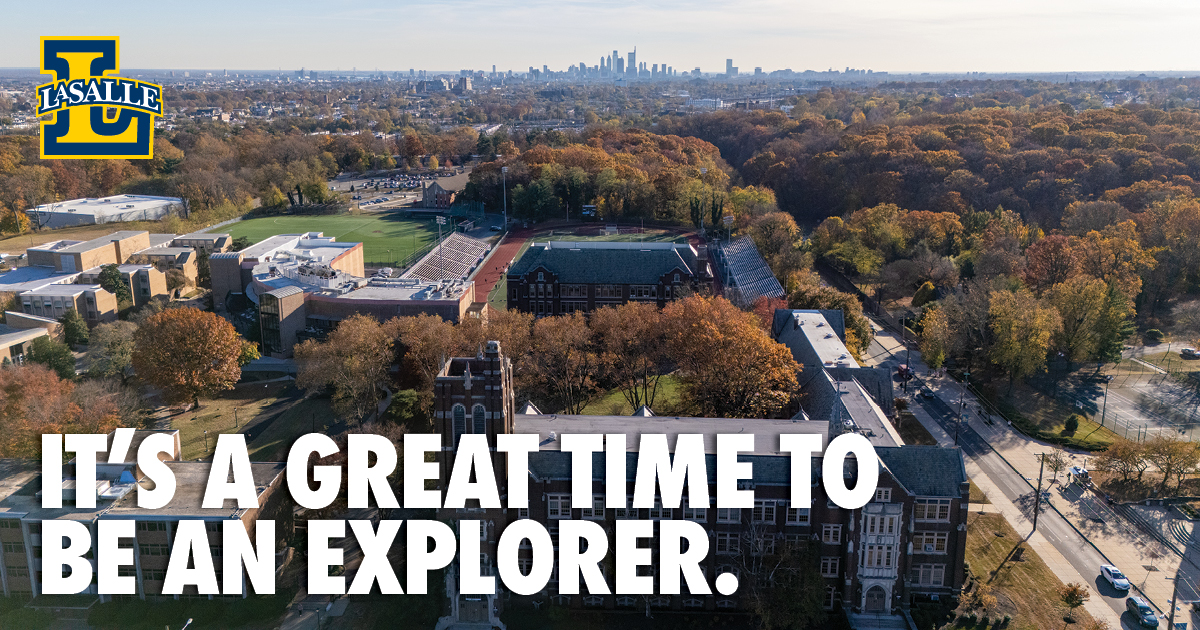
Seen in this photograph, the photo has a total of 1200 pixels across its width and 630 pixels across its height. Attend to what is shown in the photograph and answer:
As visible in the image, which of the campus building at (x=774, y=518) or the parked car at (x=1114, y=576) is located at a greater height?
the campus building at (x=774, y=518)

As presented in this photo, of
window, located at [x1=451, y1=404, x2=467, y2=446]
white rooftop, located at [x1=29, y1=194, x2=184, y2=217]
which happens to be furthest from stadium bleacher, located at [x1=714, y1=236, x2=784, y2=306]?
white rooftop, located at [x1=29, y1=194, x2=184, y2=217]

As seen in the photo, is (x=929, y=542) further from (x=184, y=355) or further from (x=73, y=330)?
(x=73, y=330)

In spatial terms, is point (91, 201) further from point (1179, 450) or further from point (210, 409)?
point (1179, 450)

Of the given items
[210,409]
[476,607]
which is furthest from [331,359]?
[476,607]

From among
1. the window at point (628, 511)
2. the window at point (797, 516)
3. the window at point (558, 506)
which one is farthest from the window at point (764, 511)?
the window at point (558, 506)

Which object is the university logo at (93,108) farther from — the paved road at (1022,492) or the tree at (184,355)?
the paved road at (1022,492)

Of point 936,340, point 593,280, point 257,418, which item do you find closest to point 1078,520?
point 936,340
